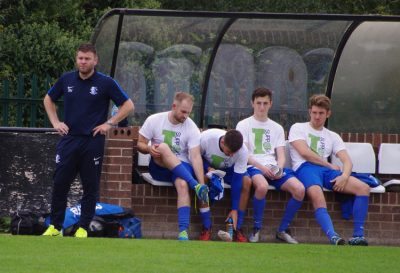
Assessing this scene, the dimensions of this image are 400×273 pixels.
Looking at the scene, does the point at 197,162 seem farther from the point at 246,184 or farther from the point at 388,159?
the point at 388,159

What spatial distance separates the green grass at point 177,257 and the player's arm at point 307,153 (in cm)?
165

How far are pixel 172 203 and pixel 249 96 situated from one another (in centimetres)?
205

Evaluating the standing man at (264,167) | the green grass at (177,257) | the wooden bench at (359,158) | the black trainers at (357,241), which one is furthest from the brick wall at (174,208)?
the green grass at (177,257)

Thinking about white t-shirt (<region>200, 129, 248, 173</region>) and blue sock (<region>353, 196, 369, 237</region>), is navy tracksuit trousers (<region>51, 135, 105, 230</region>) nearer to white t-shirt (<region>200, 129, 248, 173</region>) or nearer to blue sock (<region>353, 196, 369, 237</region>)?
white t-shirt (<region>200, 129, 248, 173</region>)

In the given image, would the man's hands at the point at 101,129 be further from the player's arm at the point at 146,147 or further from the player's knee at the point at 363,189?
the player's knee at the point at 363,189

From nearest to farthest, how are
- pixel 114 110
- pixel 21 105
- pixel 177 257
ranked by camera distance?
pixel 177 257, pixel 114 110, pixel 21 105

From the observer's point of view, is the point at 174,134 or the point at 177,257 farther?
the point at 174,134

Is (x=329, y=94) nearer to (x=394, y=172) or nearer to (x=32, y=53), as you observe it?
(x=394, y=172)

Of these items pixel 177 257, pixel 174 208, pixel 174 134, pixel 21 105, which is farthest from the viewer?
pixel 21 105

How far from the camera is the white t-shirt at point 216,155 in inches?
555

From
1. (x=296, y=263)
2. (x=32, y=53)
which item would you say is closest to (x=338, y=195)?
(x=296, y=263)

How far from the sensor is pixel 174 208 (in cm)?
1491

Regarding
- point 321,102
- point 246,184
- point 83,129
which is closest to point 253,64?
point 321,102

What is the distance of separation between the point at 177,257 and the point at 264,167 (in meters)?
3.23
